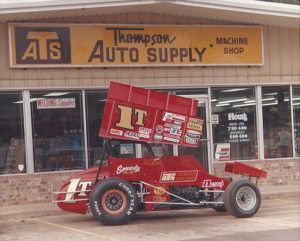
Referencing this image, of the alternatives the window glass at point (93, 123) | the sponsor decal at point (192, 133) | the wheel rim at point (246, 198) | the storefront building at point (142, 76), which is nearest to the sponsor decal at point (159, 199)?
the sponsor decal at point (192, 133)

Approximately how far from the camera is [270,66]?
1688 centimetres

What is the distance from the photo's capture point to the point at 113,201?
11438 millimetres

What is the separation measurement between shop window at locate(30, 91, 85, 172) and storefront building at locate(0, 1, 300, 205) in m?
0.02

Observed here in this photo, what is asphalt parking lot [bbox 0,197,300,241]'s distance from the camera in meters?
10.0

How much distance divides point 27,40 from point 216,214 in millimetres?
5988

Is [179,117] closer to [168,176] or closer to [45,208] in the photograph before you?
[168,176]

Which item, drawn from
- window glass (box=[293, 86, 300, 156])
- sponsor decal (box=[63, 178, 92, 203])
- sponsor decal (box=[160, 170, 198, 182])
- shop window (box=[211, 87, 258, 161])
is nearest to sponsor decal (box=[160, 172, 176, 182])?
sponsor decal (box=[160, 170, 198, 182])

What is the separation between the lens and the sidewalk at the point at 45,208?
43.0ft

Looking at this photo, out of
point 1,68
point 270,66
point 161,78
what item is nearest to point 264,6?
point 270,66

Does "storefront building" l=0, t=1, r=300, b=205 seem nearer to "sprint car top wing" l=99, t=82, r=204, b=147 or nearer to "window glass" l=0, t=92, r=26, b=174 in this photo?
"window glass" l=0, t=92, r=26, b=174

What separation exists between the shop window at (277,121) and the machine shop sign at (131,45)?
1.09m

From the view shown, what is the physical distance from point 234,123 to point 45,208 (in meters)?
5.68

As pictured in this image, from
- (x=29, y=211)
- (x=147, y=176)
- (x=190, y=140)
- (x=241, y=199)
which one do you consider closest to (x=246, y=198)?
(x=241, y=199)

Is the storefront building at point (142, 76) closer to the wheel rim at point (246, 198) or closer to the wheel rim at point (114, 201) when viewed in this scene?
the wheel rim at point (246, 198)
